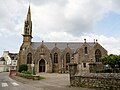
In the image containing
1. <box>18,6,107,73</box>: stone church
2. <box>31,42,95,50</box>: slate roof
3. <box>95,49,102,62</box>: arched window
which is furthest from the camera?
<box>31,42,95,50</box>: slate roof

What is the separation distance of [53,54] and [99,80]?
146 feet

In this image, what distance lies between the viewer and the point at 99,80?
13055 mm

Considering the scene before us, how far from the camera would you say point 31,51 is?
183 ft

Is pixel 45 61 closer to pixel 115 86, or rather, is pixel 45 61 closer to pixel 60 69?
pixel 60 69

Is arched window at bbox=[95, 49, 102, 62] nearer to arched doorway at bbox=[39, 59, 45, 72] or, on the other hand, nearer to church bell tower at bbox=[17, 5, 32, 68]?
arched doorway at bbox=[39, 59, 45, 72]

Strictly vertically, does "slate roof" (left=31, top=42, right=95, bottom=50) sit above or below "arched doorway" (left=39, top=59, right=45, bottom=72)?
above

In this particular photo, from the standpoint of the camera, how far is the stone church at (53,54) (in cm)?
5265

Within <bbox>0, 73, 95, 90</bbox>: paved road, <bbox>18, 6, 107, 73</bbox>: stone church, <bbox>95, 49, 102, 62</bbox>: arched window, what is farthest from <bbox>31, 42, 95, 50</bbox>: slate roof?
<bbox>0, 73, 95, 90</bbox>: paved road

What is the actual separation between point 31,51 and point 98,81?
1749 inches

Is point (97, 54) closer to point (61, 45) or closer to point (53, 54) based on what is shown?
point (61, 45)

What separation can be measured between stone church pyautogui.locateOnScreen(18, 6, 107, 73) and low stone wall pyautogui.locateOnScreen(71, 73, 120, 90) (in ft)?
118

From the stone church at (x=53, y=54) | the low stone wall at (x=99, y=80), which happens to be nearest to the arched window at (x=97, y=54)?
the stone church at (x=53, y=54)

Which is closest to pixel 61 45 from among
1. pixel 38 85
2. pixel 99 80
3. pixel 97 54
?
pixel 97 54

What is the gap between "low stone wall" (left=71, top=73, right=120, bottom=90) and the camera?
38.3ft
